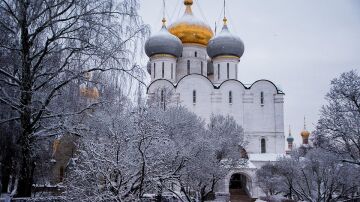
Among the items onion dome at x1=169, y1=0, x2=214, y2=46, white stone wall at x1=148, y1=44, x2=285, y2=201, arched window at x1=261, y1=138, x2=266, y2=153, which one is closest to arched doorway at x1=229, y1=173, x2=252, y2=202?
white stone wall at x1=148, y1=44, x2=285, y2=201

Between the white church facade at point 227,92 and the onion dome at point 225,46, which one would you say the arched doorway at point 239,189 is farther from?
the onion dome at point 225,46

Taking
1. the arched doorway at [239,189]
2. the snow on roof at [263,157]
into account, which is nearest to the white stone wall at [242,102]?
the snow on roof at [263,157]

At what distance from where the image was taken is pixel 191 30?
43.5m

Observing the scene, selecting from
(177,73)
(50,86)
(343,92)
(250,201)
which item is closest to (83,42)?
(50,86)

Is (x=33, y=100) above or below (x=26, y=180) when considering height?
above

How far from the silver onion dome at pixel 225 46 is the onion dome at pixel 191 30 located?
268 centimetres

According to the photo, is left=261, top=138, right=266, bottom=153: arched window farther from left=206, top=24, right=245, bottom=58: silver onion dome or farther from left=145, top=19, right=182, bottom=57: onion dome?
left=145, top=19, right=182, bottom=57: onion dome

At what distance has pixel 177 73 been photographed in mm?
43000

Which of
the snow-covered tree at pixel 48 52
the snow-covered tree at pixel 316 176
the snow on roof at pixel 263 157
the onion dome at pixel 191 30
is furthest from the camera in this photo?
the onion dome at pixel 191 30

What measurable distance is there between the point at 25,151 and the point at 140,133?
8.32 ft

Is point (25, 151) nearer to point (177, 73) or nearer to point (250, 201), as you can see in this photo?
point (250, 201)

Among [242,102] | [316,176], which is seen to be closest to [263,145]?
[242,102]

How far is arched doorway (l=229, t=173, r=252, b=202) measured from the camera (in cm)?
3206

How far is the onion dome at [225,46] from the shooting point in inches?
1597
